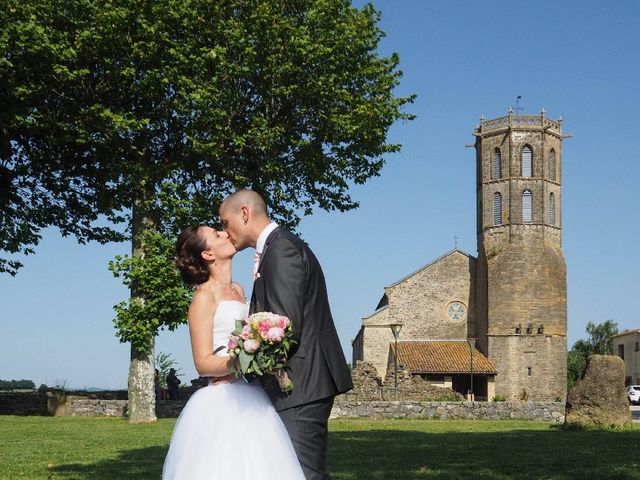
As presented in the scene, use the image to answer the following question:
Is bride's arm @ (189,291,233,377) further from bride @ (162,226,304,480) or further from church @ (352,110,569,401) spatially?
church @ (352,110,569,401)

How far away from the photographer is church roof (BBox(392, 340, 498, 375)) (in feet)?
204

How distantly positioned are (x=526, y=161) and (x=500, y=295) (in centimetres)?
1079

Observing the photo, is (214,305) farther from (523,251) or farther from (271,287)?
(523,251)

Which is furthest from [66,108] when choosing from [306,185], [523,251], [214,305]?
[523,251]

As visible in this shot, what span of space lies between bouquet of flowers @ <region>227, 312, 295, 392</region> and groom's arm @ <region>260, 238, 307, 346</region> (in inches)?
3.8

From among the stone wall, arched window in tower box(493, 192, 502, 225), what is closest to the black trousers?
the stone wall

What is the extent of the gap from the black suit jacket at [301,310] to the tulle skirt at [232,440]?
11.1 inches

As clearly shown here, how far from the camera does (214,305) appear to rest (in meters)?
6.05

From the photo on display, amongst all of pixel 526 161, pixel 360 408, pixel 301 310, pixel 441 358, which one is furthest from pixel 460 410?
pixel 526 161

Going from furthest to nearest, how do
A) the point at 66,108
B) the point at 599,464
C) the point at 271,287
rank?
the point at 66,108 < the point at 599,464 < the point at 271,287

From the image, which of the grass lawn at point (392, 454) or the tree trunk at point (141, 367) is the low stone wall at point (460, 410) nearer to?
the tree trunk at point (141, 367)

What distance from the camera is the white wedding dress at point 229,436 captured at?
5.68 m

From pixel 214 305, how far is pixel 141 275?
20.9 meters

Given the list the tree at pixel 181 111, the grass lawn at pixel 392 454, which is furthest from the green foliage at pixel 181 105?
the grass lawn at pixel 392 454
